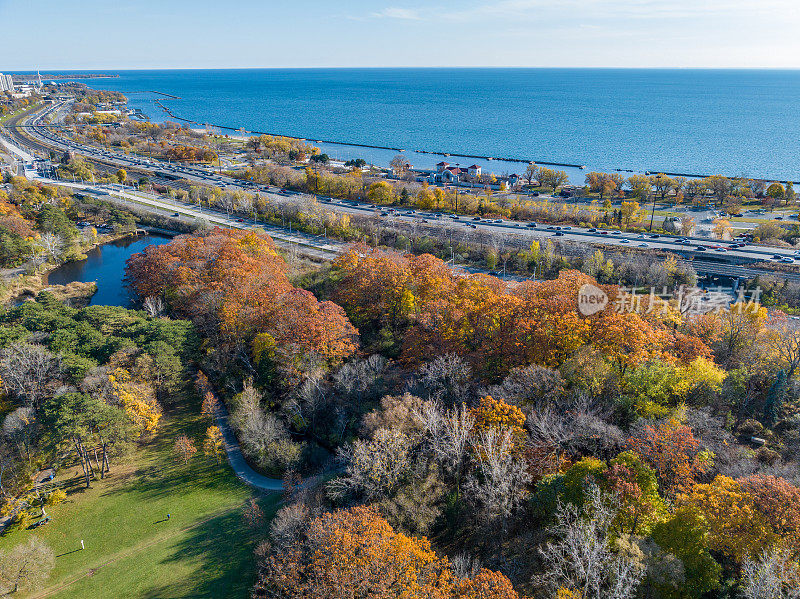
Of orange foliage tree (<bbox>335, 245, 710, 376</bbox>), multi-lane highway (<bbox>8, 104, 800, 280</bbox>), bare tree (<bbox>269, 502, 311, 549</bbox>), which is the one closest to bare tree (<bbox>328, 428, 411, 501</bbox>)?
bare tree (<bbox>269, 502, 311, 549</bbox>)

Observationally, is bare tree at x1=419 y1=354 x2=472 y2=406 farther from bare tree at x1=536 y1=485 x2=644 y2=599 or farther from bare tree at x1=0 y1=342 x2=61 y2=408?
bare tree at x1=0 y1=342 x2=61 y2=408

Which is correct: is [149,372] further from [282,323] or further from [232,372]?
[282,323]

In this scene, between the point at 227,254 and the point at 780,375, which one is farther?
the point at 227,254

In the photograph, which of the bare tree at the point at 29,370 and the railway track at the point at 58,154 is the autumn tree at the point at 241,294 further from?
the railway track at the point at 58,154

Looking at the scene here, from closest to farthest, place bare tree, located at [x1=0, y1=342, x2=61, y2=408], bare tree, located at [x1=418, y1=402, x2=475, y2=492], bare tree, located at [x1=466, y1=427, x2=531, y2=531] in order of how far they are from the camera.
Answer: bare tree, located at [x1=466, y1=427, x2=531, y2=531], bare tree, located at [x1=418, y1=402, x2=475, y2=492], bare tree, located at [x1=0, y1=342, x2=61, y2=408]

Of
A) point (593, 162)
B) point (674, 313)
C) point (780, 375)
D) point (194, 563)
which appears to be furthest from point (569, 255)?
point (593, 162)

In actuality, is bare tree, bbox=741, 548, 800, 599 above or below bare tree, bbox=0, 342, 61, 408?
above

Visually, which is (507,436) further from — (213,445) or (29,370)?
(29,370)
